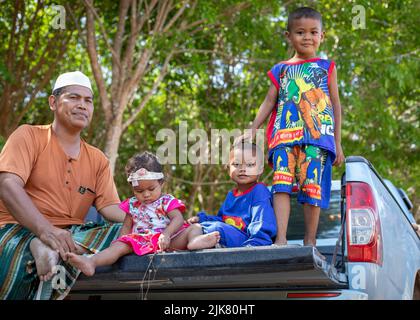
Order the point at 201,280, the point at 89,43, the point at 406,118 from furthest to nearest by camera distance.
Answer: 1. the point at 406,118
2. the point at 89,43
3. the point at 201,280

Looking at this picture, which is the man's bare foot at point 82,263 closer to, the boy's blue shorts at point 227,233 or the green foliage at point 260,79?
the boy's blue shorts at point 227,233

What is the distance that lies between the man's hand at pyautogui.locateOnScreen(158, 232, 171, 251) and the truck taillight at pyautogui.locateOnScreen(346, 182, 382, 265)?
87 centimetres

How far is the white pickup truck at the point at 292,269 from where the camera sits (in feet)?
8.96

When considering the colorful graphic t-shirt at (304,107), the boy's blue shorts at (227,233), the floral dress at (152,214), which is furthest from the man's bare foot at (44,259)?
the colorful graphic t-shirt at (304,107)

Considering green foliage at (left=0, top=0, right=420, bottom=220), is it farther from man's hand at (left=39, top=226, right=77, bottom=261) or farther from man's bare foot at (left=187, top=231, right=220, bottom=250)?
man's bare foot at (left=187, top=231, right=220, bottom=250)

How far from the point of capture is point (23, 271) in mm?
3182

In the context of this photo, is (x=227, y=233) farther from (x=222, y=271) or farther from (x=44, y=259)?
(x=44, y=259)

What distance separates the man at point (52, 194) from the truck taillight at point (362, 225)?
1316mm

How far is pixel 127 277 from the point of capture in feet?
9.79

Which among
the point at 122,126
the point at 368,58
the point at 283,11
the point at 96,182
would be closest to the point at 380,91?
the point at 368,58

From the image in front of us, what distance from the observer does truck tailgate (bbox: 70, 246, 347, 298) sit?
270 cm

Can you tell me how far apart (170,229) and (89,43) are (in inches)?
233

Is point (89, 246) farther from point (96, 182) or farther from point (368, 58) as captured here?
point (368, 58)

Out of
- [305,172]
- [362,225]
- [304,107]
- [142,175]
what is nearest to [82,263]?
[142,175]
